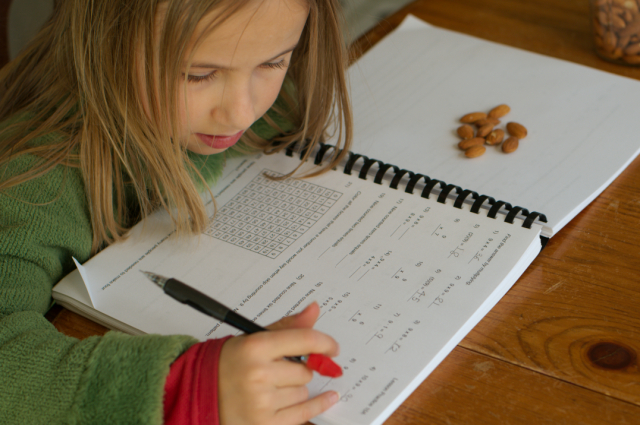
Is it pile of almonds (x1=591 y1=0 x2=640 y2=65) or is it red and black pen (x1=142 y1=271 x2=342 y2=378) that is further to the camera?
pile of almonds (x1=591 y1=0 x2=640 y2=65)

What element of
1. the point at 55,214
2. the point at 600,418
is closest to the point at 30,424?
the point at 55,214

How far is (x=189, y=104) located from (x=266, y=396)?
0.32m

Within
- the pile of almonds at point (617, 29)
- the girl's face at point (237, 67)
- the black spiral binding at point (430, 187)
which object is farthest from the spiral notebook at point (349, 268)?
the pile of almonds at point (617, 29)

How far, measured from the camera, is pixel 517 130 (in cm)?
74

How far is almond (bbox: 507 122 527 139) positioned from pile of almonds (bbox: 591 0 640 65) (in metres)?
0.23

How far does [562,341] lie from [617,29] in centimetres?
54

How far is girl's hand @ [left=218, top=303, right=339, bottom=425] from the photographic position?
0.45 meters

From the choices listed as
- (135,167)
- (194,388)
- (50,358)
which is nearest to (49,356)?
(50,358)

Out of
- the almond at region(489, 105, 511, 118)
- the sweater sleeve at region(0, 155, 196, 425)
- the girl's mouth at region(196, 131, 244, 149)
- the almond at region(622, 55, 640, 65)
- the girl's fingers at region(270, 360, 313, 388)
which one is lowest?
the sweater sleeve at region(0, 155, 196, 425)

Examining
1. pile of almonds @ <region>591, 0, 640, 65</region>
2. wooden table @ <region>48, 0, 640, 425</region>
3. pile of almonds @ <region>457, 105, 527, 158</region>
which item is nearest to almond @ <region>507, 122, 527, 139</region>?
pile of almonds @ <region>457, 105, 527, 158</region>

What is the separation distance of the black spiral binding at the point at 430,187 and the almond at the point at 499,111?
0.16 m

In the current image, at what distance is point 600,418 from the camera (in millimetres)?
452

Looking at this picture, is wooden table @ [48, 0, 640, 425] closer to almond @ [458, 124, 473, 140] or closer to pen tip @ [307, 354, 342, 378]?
pen tip @ [307, 354, 342, 378]

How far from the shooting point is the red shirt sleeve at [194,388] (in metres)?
0.45
